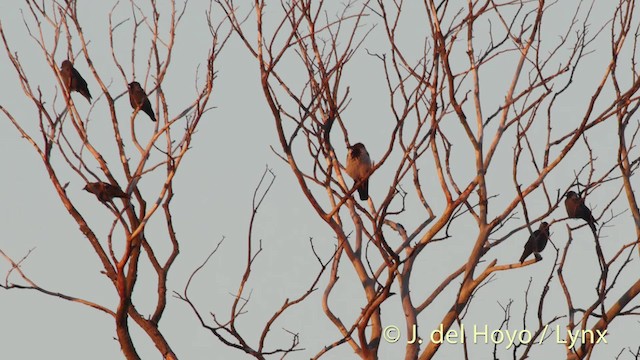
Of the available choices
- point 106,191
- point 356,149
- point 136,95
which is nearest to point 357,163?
point 356,149

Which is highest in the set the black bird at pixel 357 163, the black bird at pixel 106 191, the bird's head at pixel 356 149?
the bird's head at pixel 356 149

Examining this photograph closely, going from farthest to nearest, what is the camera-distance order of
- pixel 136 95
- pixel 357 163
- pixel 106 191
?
pixel 357 163 < pixel 136 95 < pixel 106 191

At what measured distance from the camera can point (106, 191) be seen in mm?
5820

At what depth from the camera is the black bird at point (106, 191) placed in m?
5.53

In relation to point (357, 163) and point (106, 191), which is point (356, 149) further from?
point (106, 191)

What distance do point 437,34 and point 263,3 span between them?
80cm

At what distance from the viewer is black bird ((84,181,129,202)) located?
18.1 feet

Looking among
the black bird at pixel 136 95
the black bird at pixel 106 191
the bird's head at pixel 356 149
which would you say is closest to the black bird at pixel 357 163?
the bird's head at pixel 356 149

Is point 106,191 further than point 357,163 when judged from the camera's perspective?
No

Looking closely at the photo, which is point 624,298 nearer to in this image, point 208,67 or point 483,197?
point 483,197

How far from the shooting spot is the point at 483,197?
5035mm

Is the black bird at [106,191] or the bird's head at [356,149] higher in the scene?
the bird's head at [356,149]

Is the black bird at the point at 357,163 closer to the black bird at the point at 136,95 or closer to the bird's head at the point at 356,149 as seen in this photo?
the bird's head at the point at 356,149

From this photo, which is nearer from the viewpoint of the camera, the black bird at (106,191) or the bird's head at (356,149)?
the black bird at (106,191)
